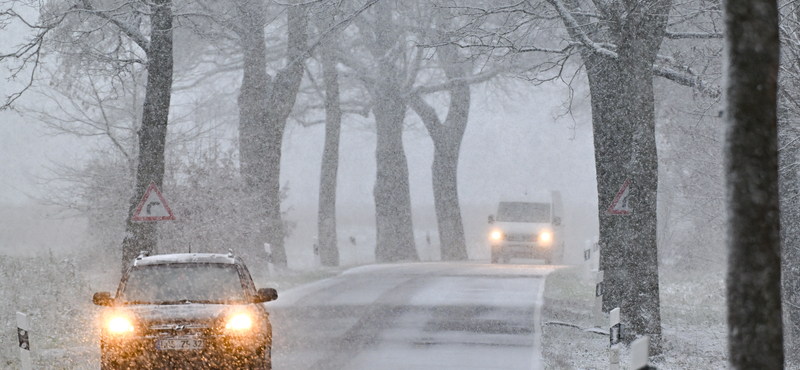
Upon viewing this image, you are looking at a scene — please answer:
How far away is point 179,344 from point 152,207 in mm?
7636

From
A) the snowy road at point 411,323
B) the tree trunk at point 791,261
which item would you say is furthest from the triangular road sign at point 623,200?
the tree trunk at point 791,261

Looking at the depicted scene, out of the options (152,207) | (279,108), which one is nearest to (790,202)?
(152,207)

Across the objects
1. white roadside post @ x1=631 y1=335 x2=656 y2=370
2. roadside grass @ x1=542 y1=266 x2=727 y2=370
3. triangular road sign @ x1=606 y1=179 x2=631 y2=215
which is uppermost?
triangular road sign @ x1=606 y1=179 x2=631 y2=215

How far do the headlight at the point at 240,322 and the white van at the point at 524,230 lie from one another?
22623 millimetres

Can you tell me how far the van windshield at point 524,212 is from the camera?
105ft

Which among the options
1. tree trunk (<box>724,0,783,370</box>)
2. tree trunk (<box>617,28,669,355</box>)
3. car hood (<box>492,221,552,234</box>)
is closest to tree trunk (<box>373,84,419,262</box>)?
car hood (<box>492,221,552,234</box>)

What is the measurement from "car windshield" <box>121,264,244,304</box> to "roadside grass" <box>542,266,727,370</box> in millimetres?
3980

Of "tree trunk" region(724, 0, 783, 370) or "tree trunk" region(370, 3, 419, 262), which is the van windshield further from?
"tree trunk" region(724, 0, 783, 370)

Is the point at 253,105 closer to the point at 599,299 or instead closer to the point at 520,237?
the point at 520,237

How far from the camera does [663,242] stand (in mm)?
31578

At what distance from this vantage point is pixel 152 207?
54.7 feet

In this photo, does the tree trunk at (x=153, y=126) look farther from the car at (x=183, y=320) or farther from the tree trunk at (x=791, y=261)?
the tree trunk at (x=791, y=261)

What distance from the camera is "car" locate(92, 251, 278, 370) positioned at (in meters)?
9.41

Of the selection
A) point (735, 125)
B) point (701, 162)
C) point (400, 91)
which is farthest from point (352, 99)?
point (735, 125)
